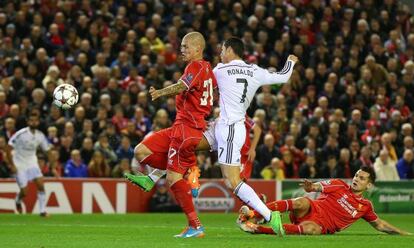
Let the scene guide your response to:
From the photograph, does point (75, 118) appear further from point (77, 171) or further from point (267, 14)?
point (267, 14)

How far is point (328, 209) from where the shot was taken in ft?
→ 45.6

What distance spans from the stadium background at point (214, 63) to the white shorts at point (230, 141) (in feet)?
26.0

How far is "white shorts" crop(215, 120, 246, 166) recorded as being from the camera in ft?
43.7

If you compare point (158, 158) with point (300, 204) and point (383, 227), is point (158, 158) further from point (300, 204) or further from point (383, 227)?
point (383, 227)

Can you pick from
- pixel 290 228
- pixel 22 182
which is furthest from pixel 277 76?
pixel 22 182

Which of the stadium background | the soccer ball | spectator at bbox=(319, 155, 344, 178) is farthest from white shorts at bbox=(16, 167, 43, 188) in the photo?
spectator at bbox=(319, 155, 344, 178)

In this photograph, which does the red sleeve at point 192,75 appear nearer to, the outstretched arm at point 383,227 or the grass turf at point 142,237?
the grass turf at point 142,237

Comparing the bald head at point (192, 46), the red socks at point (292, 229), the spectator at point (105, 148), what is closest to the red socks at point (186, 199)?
the red socks at point (292, 229)

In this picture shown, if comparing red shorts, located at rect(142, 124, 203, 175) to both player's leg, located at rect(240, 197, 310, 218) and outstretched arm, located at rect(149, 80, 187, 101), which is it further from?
player's leg, located at rect(240, 197, 310, 218)

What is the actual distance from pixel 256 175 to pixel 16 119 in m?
5.27

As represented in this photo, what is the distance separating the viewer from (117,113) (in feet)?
76.1

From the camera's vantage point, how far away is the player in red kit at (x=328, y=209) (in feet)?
44.8

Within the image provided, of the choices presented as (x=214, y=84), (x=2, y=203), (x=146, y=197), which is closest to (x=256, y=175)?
(x=146, y=197)

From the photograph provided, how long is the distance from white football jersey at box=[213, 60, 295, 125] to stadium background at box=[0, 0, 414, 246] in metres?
7.95
